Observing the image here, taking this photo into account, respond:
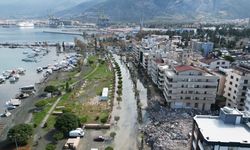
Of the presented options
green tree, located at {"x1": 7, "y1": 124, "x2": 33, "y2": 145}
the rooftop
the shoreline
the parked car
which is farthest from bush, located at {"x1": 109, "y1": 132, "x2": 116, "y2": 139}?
the rooftop

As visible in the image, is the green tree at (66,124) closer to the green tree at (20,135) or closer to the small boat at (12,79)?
the green tree at (20,135)

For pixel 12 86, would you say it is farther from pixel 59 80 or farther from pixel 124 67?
pixel 124 67

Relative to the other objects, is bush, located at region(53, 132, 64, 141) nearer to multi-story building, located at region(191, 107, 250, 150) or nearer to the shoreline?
the shoreline

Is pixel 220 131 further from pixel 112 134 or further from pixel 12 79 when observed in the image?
pixel 12 79

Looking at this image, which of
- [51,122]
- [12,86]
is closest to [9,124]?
[51,122]

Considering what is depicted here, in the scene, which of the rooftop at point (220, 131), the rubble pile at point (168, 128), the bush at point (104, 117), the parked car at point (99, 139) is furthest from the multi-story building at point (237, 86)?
the parked car at point (99, 139)

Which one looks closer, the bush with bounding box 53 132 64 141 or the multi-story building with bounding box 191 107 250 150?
the multi-story building with bounding box 191 107 250 150
